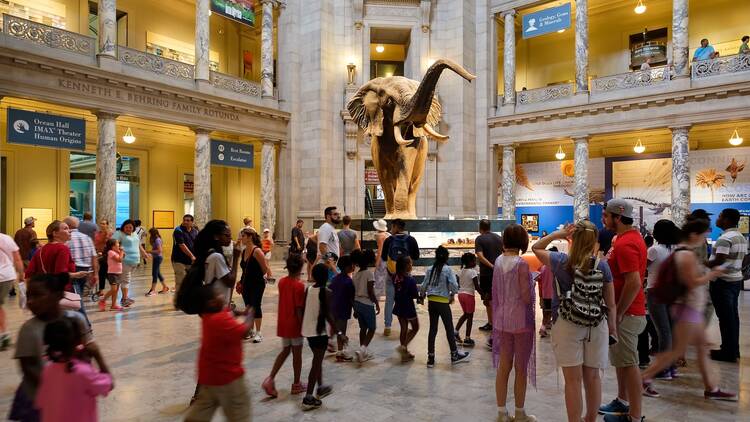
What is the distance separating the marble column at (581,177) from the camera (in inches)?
722

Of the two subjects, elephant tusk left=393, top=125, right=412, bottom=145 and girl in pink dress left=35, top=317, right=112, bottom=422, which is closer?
girl in pink dress left=35, top=317, right=112, bottom=422

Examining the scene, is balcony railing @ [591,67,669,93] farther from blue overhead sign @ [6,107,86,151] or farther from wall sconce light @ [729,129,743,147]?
blue overhead sign @ [6,107,86,151]

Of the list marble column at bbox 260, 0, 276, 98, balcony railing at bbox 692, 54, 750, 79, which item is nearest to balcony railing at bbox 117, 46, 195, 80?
marble column at bbox 260, 0, 276, 98

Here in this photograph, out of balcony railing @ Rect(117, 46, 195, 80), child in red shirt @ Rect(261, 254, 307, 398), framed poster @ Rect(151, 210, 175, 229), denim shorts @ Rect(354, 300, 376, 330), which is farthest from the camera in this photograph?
framed poster @ Rect(151, 210, 175, 229)

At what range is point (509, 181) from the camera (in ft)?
66.7

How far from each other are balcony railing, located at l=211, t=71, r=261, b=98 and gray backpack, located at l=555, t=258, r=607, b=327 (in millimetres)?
16758

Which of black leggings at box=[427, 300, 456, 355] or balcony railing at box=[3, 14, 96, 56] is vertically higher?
balcony railing at box=[3, 14, 96, 56]

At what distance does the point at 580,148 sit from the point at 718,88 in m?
4.61

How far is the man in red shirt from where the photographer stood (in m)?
3.44

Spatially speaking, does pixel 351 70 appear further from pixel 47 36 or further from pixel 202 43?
pixel 47 36

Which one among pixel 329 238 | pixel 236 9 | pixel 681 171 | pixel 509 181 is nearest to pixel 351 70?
pixel 236 9

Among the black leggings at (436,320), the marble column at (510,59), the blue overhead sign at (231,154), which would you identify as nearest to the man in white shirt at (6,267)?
the black leggings at (436,320)

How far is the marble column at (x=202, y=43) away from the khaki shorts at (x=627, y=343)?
648 inches

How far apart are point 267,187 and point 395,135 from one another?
33.9ft
